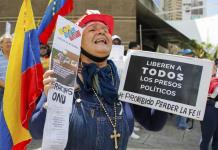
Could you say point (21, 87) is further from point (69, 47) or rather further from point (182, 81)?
point (182, 81)

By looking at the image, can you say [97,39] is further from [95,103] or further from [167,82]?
[167,82]

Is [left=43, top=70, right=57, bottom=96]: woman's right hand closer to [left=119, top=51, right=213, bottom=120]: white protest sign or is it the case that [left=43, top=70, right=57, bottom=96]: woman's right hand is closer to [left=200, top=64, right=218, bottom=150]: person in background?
[left=119, top=51, right=213, bottom=120]: white protest sign

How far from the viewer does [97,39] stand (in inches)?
108

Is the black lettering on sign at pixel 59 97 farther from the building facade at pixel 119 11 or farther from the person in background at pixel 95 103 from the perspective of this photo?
the building facade at pixel 119 11

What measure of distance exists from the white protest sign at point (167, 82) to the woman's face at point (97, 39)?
0.24 metres

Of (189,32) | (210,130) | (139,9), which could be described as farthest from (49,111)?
(189,32)

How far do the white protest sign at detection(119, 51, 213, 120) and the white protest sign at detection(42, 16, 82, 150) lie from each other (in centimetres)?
40

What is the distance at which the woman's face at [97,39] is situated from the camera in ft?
8.87

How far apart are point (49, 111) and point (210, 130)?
16.2ft

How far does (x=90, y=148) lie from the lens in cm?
258

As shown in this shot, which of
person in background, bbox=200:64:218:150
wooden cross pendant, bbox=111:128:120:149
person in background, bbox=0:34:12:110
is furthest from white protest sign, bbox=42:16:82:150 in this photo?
person in background, bbox=200:64:218:150

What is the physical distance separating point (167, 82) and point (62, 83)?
697 millimetres

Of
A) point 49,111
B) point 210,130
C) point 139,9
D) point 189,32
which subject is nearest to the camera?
point 49,111

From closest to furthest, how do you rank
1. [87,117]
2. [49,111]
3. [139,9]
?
[49,111] → [87,117] → [139,9]
